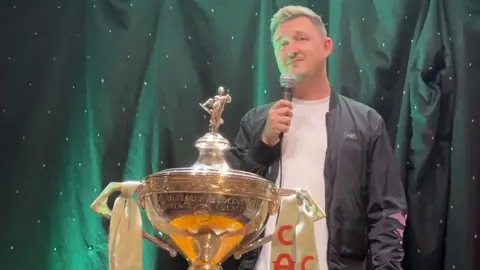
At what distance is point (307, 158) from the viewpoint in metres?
1.62

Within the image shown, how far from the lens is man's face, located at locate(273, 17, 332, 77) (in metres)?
1.65

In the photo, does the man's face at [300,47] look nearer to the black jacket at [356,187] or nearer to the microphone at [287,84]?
the black jacket at [356,187]

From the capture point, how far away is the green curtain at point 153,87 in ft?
5.76

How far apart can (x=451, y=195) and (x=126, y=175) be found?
2.50 feet

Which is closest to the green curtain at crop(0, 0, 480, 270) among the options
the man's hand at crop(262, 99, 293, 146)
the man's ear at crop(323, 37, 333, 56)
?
the man's ear at crop(323, 37, 333, 56)

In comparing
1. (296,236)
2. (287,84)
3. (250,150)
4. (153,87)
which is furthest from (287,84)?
(153,87)

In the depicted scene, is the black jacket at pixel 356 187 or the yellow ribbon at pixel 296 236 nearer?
the yellow ribbon at pixel 296 236

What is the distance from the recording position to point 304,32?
1659mm

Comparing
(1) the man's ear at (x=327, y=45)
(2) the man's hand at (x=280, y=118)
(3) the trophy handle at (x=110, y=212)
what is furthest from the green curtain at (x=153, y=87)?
(3) the trophy handle at (x=110, y=212)

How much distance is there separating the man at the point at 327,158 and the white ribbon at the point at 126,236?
0.38 m

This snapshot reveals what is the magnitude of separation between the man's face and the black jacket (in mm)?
91

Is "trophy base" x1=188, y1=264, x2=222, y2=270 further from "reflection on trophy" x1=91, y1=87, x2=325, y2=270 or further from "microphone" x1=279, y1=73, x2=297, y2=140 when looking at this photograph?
"microphone" x1=279, y1=73, x2=297, y2=140

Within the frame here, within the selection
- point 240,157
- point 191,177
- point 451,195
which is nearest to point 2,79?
point 240,157

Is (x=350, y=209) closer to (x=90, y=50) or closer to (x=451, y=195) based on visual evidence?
(x=451, y=195)
